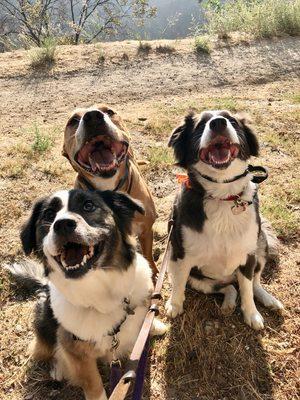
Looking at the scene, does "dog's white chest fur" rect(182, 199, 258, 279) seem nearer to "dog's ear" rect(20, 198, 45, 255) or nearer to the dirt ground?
the dirt ground

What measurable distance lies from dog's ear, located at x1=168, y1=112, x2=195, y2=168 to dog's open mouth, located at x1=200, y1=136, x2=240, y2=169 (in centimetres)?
22

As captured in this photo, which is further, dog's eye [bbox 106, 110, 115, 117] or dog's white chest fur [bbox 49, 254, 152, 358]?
dog's eye [bbox 106, 110, 115, 117]

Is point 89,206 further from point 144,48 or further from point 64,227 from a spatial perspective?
point 144,48

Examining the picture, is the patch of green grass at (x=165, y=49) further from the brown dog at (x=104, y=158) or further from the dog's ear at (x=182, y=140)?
the dog's ear at (x=182, y=140)

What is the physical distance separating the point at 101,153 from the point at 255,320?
1.59 m

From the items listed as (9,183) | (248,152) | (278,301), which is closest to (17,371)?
(278,301)

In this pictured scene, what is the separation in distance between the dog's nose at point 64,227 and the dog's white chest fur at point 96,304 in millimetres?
289

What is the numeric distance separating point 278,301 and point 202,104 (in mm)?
4303

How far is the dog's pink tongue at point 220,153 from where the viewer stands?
7.94 ft

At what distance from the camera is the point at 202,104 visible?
648cm

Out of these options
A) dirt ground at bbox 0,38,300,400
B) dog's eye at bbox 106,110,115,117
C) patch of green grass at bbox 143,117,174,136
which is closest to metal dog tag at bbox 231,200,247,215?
dirt ground at bbox 0,38,300,400

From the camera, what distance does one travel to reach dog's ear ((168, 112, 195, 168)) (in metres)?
2.64

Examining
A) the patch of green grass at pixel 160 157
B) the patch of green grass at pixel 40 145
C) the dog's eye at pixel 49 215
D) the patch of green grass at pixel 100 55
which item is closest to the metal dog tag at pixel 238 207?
the dog's eye at pixel 49 215

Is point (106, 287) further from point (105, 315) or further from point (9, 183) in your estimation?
point (9, 183)
